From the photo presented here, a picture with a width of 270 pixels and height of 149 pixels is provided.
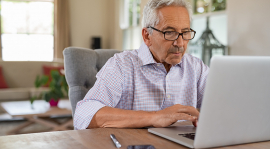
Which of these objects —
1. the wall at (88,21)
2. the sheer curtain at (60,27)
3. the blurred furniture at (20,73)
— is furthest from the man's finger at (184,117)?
the wall at (88,21)

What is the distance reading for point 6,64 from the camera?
471 cm

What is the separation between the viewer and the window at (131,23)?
5961mm

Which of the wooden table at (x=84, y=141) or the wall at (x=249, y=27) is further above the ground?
the wall at (x=249, y=27)

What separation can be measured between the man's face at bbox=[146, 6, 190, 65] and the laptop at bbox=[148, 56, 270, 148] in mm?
540

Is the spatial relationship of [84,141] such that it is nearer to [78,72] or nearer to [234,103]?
[234,103]

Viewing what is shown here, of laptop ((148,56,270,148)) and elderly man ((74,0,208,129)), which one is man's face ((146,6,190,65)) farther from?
laptop ((148,56,270,148))

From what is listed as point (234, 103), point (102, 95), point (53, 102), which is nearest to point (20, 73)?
point (53, 102)

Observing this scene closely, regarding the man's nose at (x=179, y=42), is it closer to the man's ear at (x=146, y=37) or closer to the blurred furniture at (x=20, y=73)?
the man's ear at (x=146, y=37)

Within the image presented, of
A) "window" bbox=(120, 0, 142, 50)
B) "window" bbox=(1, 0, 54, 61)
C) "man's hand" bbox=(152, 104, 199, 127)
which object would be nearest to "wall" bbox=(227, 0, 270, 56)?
"man's hand" bbox=(152, 104, 199, 127)

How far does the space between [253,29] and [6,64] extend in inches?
147

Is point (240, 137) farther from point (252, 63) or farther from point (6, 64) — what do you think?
point (6, 64)

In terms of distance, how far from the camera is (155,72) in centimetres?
133

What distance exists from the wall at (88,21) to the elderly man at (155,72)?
594 centimetres

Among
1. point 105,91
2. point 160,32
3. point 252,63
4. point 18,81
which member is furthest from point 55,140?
point 18,81
